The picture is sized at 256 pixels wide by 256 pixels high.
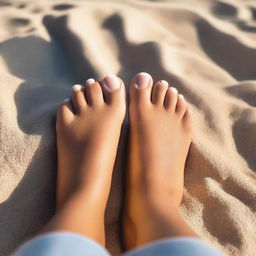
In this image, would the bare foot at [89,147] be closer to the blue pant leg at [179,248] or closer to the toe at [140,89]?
the toe at [140,89]

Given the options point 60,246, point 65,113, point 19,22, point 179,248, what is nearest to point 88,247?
point 60,246

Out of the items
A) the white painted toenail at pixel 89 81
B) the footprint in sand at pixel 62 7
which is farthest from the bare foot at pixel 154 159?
the footprint in sand at pixel 62 7

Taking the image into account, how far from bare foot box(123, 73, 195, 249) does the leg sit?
0.19 ft

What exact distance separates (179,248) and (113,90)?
65cm

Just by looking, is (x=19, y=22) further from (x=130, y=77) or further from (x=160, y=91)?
(x=160, y=91)

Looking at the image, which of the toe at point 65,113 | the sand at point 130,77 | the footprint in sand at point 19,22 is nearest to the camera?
the sand at point 130,77

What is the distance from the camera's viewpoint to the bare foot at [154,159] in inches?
40.8

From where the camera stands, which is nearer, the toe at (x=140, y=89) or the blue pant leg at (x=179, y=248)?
the blue pant leg at (x=179, y=248)

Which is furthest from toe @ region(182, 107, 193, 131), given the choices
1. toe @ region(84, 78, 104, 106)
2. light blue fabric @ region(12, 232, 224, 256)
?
light blue fabric @ region(12, 232, 224, 256)

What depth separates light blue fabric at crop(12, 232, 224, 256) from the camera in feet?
2.67

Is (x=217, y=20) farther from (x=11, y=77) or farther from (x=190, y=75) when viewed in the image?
(x=11, y=77)

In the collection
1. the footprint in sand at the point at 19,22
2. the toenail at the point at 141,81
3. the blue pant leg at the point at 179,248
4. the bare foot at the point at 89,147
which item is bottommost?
the bare foot at the point at 89,147

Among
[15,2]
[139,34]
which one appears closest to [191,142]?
[139,34]

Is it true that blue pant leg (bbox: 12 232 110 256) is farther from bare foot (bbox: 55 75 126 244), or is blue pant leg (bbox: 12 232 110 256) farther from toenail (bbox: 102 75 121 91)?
toenail (bbox: 102 75 121 91)
